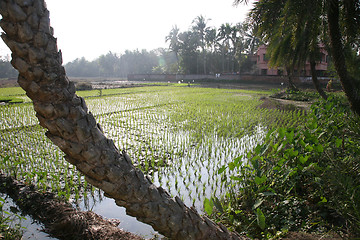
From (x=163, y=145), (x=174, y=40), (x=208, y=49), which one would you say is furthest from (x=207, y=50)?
(x=163, y=145)

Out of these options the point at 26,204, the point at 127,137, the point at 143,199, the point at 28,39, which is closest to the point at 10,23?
the point at 28,39

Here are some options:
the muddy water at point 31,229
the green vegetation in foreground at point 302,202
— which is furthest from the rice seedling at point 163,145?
the green vegetation in foreground at point 302,202

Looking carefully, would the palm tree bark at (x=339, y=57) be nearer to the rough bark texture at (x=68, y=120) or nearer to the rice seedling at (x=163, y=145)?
the rice seedling at (x=163, y=145)

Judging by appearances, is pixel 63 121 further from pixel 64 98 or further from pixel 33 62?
pixel 33 62

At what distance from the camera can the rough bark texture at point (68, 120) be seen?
82 cm

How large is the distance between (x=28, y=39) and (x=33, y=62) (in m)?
0.08

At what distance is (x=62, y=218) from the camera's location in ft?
9.07

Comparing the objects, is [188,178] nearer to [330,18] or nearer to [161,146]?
[161,146]

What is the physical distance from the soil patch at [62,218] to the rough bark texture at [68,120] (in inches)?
59.5

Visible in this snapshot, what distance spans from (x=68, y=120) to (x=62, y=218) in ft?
7.57

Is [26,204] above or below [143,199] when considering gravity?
below

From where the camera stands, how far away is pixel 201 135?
258 inches

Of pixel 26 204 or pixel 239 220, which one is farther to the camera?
pixel 26 204

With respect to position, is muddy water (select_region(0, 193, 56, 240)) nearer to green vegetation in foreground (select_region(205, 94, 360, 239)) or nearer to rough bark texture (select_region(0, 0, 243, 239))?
green vegetation in foreground (select_region(205, 94, 360, 239))
